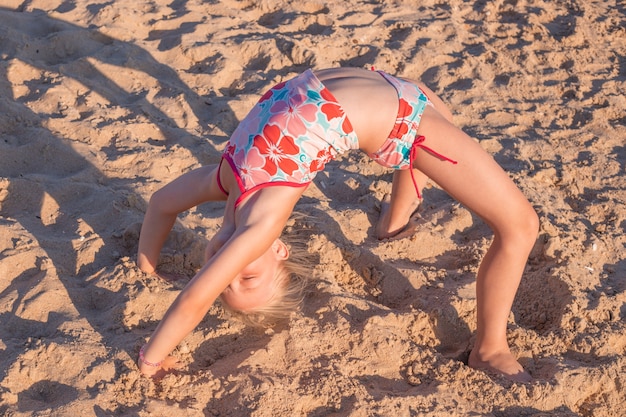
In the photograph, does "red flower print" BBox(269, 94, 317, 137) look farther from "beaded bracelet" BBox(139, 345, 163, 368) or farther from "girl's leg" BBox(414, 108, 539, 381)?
"beaded bracelet" BBox(139, 345, 163, 368)

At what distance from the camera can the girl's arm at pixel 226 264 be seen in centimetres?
244

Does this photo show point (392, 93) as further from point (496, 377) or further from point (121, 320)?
point (121, 320)

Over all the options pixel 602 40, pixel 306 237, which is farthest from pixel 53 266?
pixel 602 40

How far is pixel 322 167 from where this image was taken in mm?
2729

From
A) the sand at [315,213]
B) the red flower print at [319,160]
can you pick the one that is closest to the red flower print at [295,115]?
the red flower print at [319,160]

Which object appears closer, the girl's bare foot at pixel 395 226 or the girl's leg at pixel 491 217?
the girl's leg at pixel 491 217

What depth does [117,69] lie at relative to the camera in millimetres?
4727

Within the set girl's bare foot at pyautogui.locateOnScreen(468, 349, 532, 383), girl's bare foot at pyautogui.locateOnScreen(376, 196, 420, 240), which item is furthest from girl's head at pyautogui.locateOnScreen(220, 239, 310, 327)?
girl's bare foot at pyautogui.locateOnScreen(468, 349, 532, 383)

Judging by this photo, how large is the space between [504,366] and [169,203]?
1421 mm

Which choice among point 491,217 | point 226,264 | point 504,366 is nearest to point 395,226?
point 491,217

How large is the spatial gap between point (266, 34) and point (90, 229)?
236cm

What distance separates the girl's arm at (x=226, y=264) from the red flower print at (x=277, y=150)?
8 cm

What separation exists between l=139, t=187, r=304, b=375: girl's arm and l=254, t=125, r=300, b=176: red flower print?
8 cm

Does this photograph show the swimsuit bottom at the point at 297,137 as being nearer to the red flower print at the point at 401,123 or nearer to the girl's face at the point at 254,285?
the red flower print at the point at 401,123
